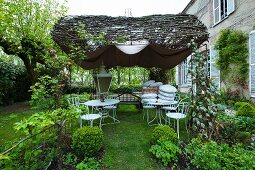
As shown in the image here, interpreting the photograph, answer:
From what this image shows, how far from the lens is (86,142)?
3.00 m

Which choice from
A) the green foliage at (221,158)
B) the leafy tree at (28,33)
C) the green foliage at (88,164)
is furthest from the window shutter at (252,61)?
the leafy tree at (28,33)

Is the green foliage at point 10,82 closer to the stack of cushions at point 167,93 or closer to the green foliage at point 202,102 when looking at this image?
the stack of cushions at point 167,93

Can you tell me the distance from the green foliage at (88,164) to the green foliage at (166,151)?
975 millimetres

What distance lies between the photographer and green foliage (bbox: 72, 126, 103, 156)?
2.98 meters

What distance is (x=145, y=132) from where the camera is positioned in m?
4.32

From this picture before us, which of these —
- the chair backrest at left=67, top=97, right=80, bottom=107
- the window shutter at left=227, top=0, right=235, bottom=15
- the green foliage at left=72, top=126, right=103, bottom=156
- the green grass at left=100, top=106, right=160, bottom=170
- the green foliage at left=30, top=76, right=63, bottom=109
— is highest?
the window shutter at left=227, top=0, right=235, bottom=15

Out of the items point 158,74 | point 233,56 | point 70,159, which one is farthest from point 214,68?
point 70,159

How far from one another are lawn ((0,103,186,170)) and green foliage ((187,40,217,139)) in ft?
2.82

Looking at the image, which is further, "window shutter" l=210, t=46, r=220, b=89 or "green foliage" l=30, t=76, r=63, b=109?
"window shutter" l=210, t=46, r=220, b=89

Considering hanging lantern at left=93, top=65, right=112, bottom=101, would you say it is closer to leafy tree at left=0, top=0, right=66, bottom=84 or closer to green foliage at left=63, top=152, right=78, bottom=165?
green foliage at left=63, top=152, right=78, bottom=165

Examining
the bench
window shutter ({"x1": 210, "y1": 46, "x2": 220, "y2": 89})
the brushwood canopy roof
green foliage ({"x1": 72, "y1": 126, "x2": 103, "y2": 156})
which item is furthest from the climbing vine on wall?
green foliage ({"x1": 72, "y1": 126, "x2": 103, "y2": 156})

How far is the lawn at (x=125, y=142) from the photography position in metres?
2.91

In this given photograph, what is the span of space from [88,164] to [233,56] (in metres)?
6.68

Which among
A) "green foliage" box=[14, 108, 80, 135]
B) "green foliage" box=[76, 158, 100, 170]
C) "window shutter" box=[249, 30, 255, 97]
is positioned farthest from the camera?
"window shutter" box=[249, 30, 255, 97]
